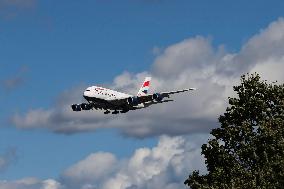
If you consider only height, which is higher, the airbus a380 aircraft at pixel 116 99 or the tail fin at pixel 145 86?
the tail fin at pixel 145 86

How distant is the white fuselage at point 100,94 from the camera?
11962 cm

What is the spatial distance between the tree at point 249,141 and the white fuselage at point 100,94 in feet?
143

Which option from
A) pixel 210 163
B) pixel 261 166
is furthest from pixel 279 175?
pixel 210 163

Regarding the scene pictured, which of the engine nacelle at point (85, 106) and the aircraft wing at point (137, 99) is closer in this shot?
the aircraft wing at point (137, 99)

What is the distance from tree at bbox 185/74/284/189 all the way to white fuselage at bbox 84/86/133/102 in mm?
43578

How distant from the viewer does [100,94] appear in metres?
120

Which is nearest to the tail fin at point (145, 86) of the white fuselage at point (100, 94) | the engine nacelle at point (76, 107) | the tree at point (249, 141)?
the engine nacelle at point (76, 107)

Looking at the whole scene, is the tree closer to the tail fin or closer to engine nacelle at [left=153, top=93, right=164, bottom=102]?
engine nacelle at [left=153, top=93, right=164, bottom=102]

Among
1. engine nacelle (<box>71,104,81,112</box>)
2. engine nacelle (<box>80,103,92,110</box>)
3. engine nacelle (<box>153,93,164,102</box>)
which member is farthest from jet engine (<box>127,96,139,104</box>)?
engine nacelle (<box>71,104,81,112</box>)

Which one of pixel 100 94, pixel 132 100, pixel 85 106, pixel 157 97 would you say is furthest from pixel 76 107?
pixel 157 97

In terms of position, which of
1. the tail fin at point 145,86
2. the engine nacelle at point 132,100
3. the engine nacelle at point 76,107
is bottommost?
the engine nacelle at point 132,100

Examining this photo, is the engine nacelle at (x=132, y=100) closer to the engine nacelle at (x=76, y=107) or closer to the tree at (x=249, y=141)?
the engine nacelle at (x=76, y=107)

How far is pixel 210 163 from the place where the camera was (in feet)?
258

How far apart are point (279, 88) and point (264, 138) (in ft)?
25.5
